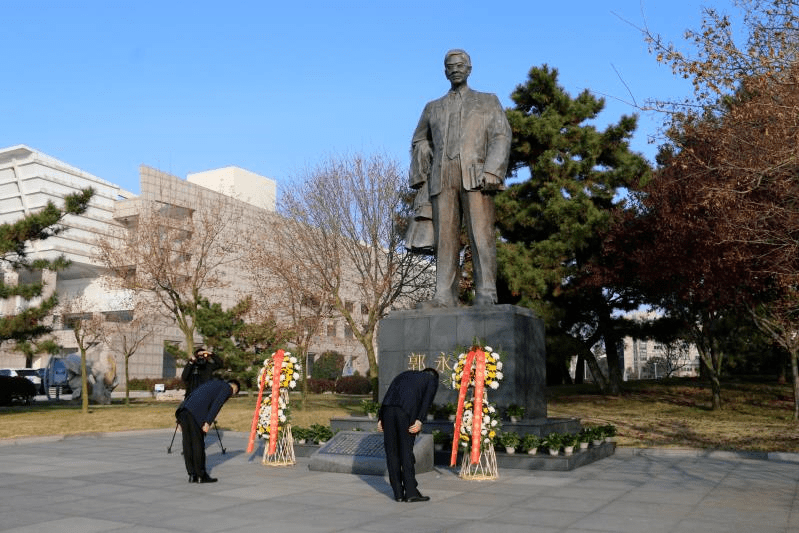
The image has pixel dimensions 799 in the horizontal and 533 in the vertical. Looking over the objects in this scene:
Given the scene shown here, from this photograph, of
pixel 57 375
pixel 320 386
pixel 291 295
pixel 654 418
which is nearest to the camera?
pixel 654 418

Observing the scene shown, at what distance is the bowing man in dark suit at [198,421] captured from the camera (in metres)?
8.27

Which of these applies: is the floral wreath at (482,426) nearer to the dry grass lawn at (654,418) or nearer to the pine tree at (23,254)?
the dry grass lawn at (654,418)

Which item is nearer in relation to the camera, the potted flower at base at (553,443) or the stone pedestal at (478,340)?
the potted flower at base at (553,443)

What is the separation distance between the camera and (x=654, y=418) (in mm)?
17031

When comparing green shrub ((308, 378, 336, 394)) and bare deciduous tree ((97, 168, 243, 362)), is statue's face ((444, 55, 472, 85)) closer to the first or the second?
bare deciduous tree ((97, 168, 243, 362))

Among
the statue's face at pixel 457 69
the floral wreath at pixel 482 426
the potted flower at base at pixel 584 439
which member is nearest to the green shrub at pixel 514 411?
the potted flower at base at pixel 584 439

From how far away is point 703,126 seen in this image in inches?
578

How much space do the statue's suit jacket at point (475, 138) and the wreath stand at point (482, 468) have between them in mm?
4159

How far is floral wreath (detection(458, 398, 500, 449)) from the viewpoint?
322 inches

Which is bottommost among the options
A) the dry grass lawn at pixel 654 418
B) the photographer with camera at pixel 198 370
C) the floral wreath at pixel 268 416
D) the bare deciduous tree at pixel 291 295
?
the dry grass lawn at pixel 654 418

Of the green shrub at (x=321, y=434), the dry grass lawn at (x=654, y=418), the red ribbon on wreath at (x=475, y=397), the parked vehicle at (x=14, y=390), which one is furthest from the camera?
the parked vehicle at (x=14, y=390)

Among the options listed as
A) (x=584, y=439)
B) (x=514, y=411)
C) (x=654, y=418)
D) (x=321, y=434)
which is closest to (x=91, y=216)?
(x=654, y=418)

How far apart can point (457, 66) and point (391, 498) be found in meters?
6.89

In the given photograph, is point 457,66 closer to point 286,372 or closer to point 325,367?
point 286,372
